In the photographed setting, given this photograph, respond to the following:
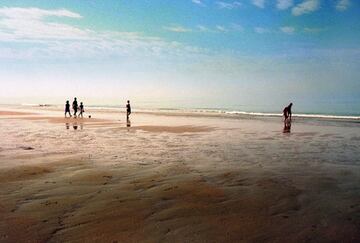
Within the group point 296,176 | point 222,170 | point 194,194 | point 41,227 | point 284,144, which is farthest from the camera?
point 284,144

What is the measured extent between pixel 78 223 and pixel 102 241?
93 centimetres

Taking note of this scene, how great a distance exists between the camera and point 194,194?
7.96 meters

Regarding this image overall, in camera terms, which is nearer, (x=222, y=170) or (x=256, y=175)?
(x=256, y=175)

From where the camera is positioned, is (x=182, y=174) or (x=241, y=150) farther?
(x=241, y=150)

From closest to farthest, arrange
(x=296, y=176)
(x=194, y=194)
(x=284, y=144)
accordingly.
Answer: (x=194, y=194), (x=296, y=176), (x=284, y=144)

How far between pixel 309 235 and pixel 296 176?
15.7 ft

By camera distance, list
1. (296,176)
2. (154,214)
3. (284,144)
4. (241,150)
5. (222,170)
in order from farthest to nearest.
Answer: (284,144) < (241,150) < (222,170) < (296,176) < (154,214)

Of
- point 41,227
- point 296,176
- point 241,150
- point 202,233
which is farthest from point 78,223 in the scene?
point 241,150

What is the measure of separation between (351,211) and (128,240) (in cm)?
435

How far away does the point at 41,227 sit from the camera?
575cm

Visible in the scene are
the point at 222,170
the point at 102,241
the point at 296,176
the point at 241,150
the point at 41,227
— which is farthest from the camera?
the point at 241,150

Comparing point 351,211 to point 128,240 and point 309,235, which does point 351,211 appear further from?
point 128,240

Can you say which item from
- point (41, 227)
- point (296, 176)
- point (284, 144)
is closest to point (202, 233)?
point (41, 227)

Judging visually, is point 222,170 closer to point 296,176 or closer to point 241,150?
point 296,176
